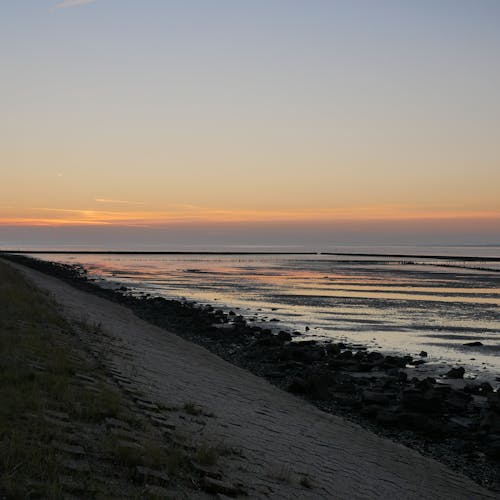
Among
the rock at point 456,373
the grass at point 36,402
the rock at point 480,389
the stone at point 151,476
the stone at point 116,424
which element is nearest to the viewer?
the grass at point 36,402

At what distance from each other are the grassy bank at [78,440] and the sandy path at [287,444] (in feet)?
3.34

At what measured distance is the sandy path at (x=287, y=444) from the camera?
27.6 feet

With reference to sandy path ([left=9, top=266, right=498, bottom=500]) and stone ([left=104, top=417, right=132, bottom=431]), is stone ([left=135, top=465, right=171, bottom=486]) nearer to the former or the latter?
sandy path ([left=9, top=266, right=498, bottom=500])

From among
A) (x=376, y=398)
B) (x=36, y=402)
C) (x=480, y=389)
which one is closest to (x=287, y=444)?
(x=36, y=402)

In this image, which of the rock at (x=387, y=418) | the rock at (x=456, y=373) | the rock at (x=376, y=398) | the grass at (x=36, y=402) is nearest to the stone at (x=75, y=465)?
the grass at (x=36, y=402)

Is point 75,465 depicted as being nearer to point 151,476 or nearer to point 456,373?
point 151,476

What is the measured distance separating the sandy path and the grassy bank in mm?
1018

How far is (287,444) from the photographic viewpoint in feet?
34.0

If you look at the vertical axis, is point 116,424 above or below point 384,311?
above

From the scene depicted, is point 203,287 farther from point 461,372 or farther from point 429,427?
point 429,427

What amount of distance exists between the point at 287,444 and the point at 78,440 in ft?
14.1

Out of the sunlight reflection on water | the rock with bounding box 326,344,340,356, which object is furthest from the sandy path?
the sunlight reflection on water

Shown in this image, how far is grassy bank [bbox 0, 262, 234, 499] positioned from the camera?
606 cm

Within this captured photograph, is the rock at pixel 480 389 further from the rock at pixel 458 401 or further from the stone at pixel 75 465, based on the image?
the stone at pixel 75 465
